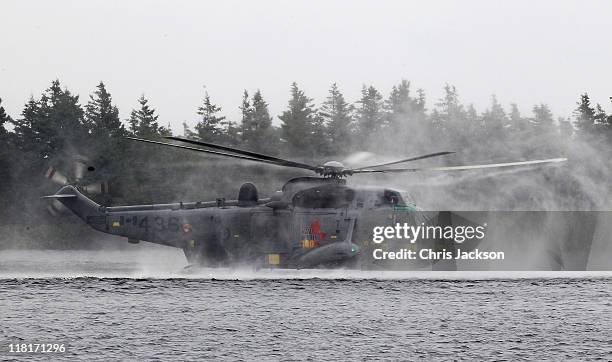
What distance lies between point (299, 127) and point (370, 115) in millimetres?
13474

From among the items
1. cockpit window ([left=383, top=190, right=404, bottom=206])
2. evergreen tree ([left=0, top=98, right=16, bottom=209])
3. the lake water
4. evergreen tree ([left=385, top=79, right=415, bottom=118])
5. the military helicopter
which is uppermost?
evergreen tree ([left=385, top=79, right=415, bottom=118])

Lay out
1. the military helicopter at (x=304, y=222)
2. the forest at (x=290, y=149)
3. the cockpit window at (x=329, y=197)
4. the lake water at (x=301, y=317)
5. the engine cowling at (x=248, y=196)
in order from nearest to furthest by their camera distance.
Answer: the lake water at (x=301, y=317)
the military helicopter at (x=304, y=222)
the cockpit window at (x=329, y=197)
the engine cowling at (x=248, y=196)
the forest at (x=290, y=149)

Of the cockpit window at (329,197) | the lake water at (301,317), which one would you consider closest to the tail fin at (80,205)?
the lake water at (301,317)

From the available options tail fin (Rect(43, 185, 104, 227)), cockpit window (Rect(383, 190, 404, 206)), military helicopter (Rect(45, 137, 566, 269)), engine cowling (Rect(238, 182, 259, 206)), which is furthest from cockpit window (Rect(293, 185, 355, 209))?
tail fin (Rect(43, 185, 104, 227))

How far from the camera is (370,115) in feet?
316

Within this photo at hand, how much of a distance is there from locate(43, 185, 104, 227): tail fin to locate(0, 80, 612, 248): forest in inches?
858

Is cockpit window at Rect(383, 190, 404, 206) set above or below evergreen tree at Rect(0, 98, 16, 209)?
below

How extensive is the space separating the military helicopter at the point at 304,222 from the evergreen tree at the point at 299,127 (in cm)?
4522

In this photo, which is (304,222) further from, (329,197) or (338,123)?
(338,123)

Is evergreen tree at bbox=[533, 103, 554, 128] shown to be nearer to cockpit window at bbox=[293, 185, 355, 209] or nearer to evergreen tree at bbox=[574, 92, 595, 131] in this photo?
evergreen tree at bbox=[574, 92, 595, 131]

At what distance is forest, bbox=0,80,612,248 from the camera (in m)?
66.0

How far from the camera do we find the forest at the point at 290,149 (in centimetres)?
6600

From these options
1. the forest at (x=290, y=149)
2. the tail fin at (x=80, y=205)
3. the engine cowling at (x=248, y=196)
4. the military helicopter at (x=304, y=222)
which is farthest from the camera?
the forest at (x=290, y=149)

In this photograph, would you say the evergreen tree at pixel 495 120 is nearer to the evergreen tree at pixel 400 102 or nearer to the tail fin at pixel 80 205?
the evergreen tree at pixel 400 102
